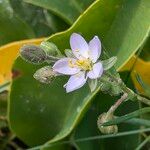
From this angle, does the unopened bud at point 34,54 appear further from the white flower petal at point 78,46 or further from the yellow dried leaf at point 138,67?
the yellow dried leaf at point 138,67

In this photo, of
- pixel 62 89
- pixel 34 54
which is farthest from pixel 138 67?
pixel 34 54

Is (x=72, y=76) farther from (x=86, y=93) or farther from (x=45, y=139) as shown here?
(x=45, y=139)

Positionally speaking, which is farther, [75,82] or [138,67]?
[138,67]

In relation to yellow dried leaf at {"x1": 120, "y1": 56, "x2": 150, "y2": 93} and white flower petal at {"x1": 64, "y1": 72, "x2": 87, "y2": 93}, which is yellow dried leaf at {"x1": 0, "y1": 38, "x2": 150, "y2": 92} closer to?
yellow dried leaf at {"x1": 120, "y1": 56, "x2": 150, "y2": 93}

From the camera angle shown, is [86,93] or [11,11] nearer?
[86,93]

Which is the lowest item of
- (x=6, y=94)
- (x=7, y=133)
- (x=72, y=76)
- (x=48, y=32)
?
(x=7, y=133)

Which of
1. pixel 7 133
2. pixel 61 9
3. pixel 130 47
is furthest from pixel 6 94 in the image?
pixel 130 47

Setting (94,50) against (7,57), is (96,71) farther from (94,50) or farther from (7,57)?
(7,57)
